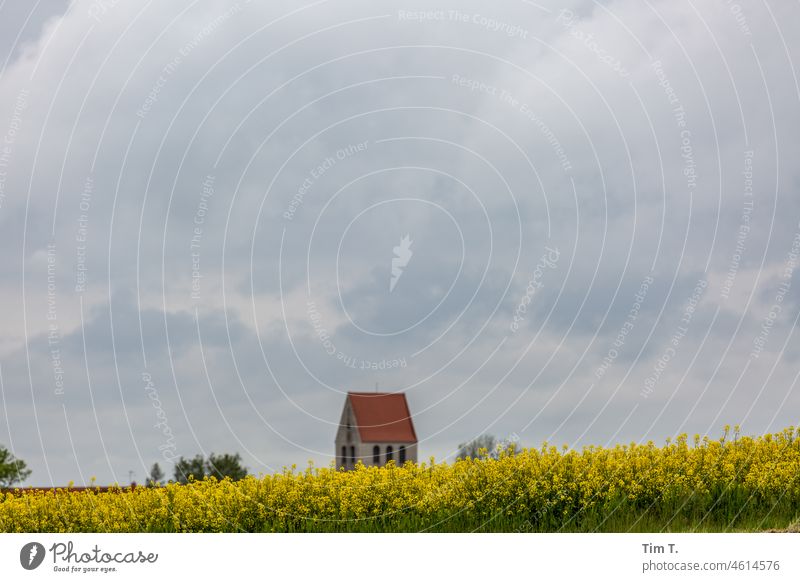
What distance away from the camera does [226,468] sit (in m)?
16.0

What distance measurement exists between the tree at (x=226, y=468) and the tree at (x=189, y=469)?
0.24 m

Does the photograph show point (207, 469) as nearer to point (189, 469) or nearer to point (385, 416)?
point (189, 469)

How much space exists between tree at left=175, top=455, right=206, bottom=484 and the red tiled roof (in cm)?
336

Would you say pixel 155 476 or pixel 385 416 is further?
pixel 385 416

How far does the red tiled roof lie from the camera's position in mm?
18078

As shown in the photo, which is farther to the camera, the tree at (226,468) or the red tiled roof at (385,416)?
the red tiled roof at (385,416)

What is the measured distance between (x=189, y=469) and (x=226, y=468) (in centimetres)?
155

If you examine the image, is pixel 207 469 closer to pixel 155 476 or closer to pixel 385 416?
pixel 155 476

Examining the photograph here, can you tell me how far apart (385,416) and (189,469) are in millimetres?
7222

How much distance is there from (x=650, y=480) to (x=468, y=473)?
2620 mm

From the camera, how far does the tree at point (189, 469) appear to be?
1342 cm

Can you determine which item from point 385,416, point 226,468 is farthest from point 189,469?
point 385,416

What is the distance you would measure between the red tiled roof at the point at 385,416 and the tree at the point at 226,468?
7.90ft
